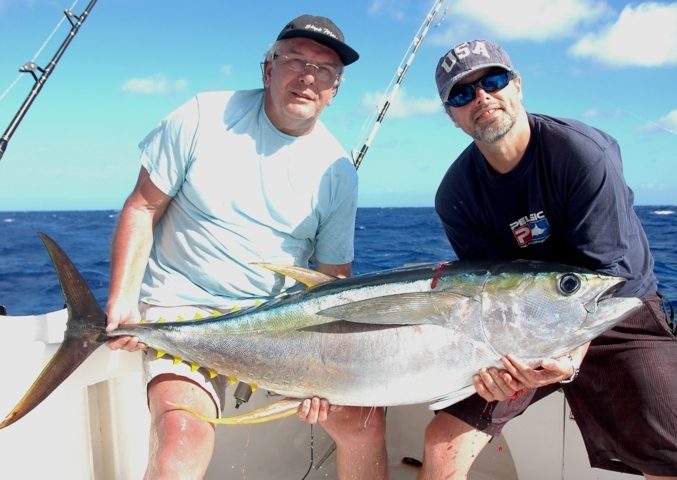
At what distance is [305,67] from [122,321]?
1.24 metres

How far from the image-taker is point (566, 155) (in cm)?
214

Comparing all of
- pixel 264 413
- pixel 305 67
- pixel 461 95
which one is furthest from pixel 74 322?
pixel 461 95

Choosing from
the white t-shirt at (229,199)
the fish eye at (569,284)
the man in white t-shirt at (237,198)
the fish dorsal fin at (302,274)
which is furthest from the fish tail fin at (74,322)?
the fish eye at (569,284)

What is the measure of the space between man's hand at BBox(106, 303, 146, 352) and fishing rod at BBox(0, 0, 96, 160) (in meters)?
1.53

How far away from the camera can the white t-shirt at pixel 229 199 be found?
2451 mm

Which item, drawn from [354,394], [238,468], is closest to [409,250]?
→ [238,468]

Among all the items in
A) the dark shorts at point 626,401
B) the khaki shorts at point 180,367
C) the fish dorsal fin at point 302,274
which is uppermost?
the fish dorsal fin at point 302,274

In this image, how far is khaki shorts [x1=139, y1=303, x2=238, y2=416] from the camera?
7.26ft

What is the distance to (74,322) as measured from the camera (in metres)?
2.09

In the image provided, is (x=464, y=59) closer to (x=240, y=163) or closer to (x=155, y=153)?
(x=240, y=163)

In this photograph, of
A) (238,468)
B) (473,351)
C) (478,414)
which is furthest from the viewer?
(238,468)

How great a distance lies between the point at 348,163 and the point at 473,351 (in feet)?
3.73

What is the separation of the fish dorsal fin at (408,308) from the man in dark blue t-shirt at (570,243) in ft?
1.06

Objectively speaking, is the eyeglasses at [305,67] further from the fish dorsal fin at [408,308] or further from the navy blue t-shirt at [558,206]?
the fish dorsal fin at [408,308]
